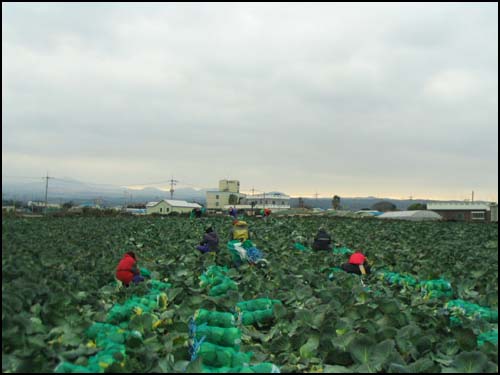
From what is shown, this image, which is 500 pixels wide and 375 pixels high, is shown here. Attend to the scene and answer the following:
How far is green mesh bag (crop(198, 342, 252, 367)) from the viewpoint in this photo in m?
3.03

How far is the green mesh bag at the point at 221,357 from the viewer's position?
3.03 meters

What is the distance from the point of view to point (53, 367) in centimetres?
247

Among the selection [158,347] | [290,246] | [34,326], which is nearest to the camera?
[34,326]

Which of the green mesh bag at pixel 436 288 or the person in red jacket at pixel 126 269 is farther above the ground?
the person in red jacket at pixel 126 269

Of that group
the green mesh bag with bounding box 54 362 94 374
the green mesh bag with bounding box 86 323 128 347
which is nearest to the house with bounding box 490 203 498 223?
the green mesh bag with bounding box 86 323 128 347

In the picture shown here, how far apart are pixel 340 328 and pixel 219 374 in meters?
1.47

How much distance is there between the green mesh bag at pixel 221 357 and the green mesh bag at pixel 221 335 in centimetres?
30

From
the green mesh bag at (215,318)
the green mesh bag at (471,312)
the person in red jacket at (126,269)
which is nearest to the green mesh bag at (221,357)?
the green mesh bag at (215,318)

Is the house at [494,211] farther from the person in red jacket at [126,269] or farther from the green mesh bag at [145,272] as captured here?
the green mesh bag at [145,272]

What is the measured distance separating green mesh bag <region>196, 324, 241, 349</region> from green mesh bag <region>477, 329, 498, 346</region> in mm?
2041

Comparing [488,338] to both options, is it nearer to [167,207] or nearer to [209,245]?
[209,245]

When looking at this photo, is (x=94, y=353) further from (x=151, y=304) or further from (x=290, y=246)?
(x=290, y=246)

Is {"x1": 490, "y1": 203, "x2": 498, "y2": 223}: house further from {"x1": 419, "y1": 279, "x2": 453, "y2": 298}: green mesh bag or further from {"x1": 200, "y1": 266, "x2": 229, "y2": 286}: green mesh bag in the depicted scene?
{"x1": 200, "y1": 266, "x2": 229, "y2": 286}: green mesh bag

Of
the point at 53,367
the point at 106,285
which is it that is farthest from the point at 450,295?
the point at 53,367
